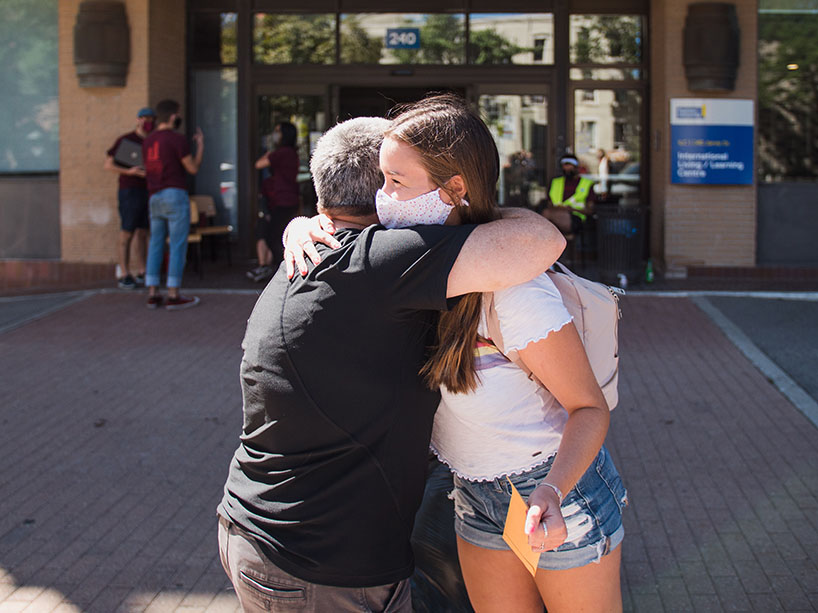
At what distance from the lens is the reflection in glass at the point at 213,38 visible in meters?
12.7

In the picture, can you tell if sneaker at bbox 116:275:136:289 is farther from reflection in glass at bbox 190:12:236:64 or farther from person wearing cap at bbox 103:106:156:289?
reflection in glass at bbox 190:12:236:64

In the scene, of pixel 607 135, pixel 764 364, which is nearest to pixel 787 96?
pixel 607 135

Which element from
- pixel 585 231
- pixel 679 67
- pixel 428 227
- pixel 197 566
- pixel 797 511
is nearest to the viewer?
pixel 428 227

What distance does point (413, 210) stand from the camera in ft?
7.02

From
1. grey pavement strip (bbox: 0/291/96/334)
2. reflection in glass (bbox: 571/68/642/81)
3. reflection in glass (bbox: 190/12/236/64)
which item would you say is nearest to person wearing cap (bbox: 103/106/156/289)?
grey pavement strip (bbox: 0/291/96/334)

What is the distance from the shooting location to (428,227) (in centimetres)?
208

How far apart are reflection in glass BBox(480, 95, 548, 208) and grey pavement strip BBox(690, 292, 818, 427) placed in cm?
381

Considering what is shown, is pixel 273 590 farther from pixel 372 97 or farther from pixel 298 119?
pixel 372 97

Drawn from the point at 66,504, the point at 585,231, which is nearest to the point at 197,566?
the point at 66,504

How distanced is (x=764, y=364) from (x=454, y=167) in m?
5.59

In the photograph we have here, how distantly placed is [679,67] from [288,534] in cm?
1063

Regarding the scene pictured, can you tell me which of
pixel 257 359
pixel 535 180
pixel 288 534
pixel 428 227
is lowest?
pixel 288 534

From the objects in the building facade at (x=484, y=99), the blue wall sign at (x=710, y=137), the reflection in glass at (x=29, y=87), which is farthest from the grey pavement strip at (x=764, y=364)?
the reflection in glass at (x=29, y=87)

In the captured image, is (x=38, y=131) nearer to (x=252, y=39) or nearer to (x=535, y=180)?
(x=252, y=39)
